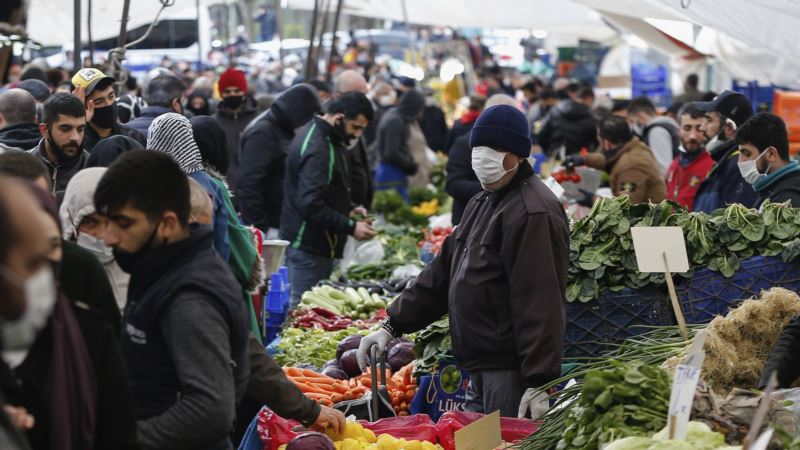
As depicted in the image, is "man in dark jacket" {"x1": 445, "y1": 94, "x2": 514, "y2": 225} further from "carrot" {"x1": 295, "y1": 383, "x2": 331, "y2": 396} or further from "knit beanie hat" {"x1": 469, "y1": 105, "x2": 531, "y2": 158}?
"knit beanie hat" {"x1": 469, "y1": 105, "x2": 531, "y2": 158}

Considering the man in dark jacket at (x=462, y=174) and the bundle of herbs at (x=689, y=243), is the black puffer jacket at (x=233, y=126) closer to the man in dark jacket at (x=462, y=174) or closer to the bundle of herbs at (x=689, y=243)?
the man in dark jacket at (x=462, y=174)

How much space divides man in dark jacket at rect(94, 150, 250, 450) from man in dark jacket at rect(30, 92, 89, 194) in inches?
102

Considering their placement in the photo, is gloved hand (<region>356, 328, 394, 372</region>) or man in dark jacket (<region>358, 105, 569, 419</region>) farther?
gloved hand (<region>356, 328, 394, 372</region>)

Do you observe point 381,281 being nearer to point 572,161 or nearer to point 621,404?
point 572,161

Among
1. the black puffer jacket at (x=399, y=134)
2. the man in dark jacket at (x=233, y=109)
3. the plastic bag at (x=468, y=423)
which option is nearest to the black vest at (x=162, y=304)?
the plastic bag at (x=468, y=423)

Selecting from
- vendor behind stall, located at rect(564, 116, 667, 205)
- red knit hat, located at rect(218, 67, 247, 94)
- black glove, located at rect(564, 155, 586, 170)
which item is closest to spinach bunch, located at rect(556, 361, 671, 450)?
vendor behind stall, located at rect(564, 116, 667, 205)

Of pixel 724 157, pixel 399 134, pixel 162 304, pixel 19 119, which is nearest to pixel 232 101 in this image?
pixel 399 134

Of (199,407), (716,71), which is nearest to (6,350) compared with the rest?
(199,407)

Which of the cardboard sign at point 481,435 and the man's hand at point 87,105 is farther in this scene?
the man's hand at point 87,105

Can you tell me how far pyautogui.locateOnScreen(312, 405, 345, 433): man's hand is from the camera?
459 cm

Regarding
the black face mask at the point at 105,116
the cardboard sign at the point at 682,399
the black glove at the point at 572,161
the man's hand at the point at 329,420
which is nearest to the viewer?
the cardboard sign at the point at 682,399

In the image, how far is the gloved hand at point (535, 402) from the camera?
484 cm

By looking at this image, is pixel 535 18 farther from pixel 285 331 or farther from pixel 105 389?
pixel 105 389

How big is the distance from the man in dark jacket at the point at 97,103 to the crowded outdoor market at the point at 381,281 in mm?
17
